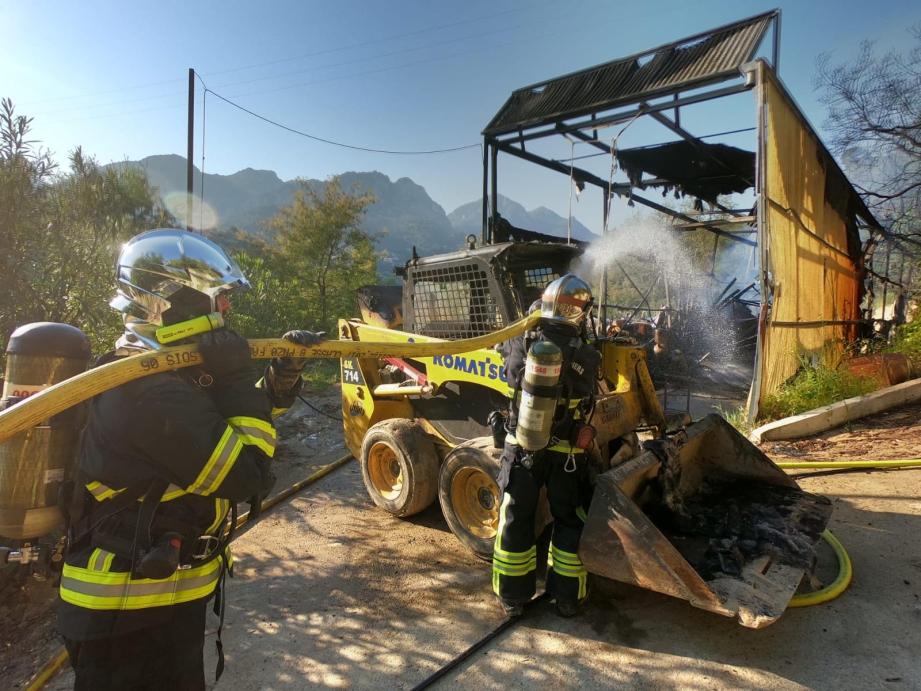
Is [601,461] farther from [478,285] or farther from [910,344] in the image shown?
[910,344]

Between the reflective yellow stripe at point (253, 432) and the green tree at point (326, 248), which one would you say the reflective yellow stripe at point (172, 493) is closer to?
the reflective yellow stripe at point (253, 432)

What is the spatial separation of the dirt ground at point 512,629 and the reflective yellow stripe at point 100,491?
1603mm

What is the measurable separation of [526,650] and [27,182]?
A: 5.71 m

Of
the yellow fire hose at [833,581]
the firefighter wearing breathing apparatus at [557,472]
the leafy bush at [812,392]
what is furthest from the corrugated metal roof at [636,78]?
the firefighter wearing breathing apparatus at [557,472]

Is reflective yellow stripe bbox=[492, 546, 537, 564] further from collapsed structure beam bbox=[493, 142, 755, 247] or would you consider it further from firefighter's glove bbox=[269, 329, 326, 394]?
collapsed structure beam bbox=[493, 142, 755, 247]

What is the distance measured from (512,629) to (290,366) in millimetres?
2052

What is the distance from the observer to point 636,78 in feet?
25.1

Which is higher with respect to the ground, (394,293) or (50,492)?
(394,293)

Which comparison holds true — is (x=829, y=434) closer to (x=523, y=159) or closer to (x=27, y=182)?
(x=523, y=159)

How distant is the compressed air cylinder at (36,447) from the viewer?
72.4 inches

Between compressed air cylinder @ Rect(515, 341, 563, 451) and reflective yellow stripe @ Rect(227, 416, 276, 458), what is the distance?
1.58 metres

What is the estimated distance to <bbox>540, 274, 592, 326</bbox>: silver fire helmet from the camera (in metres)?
3.18

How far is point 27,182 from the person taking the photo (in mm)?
4738

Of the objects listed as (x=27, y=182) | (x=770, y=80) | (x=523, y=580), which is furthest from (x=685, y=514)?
(x=27, y=182)
